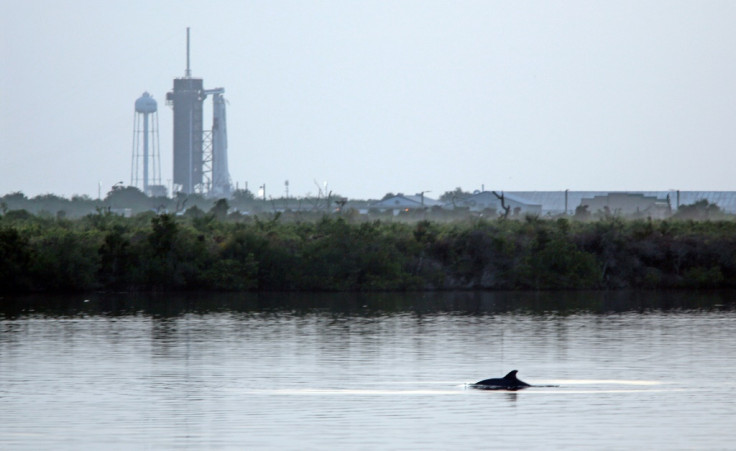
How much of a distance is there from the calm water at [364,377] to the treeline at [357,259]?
11237 mm

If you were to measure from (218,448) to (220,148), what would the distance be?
162m

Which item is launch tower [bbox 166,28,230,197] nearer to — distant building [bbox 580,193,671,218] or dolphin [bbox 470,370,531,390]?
distant building [bbox 580,193,671,218]

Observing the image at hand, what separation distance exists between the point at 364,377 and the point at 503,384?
3543mm

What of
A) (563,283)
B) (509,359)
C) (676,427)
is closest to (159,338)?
(509,359)

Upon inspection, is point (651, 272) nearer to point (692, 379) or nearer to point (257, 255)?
point (257, 255)

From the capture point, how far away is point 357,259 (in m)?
59.9

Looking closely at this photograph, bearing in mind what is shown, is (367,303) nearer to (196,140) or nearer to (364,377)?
(364,377)

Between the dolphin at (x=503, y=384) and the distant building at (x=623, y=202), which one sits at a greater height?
the distant building at (x=623, y=202)

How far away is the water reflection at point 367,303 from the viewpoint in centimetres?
4688

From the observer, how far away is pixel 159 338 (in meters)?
36.6

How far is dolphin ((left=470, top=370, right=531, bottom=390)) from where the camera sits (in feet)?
81.4

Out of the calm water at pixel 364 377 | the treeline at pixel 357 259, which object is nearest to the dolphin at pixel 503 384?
the calm water at pixel 364 377

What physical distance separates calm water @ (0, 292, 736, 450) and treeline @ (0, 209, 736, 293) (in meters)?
11.2

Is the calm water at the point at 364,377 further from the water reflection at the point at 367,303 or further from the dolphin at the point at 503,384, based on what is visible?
the water reflection at the point at 367,303
